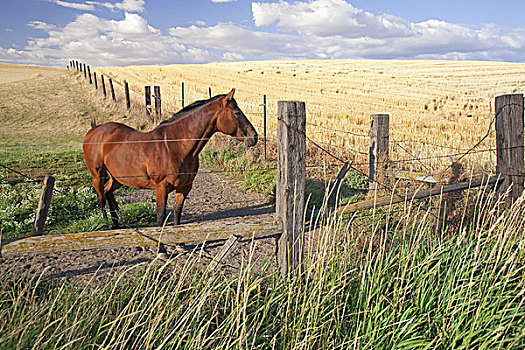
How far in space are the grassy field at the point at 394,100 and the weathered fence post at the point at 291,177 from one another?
3868 millimetres

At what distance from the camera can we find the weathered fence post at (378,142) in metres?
5.83

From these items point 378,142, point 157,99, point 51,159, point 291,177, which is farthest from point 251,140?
point 157,99

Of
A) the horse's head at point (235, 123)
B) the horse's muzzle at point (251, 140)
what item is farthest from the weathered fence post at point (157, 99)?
the horse's muzzle at point (251, 140)

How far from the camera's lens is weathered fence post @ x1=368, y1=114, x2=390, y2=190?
5828 millimetres

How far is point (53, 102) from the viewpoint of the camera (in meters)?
23.1

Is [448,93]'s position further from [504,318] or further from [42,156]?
[504,318]

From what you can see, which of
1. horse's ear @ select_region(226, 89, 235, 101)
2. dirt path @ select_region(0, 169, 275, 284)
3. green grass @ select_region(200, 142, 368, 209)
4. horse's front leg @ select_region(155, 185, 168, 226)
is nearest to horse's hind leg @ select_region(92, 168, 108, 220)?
dirt path @ select_region(0, 169, 275, 284)

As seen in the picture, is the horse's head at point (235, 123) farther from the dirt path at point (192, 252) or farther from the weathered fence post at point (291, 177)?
Result: the weathered fence post at point (291, 177)

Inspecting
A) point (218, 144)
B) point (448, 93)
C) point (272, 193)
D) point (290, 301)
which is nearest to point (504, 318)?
point (290, 301)

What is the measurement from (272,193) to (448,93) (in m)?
18.8

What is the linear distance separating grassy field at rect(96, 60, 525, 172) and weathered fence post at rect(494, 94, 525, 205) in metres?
0.86

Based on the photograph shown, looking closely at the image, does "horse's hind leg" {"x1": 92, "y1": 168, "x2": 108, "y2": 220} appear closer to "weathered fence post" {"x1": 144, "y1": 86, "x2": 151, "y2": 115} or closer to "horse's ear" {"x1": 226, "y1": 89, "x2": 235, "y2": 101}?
"horse's ear" {"x1": 226, "y1": 89, "x2": 235, "y2": 101}

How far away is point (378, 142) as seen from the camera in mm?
5887

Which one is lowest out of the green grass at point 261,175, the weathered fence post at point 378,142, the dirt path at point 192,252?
the dirt path at point 192,252
